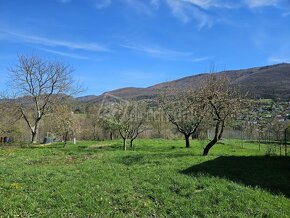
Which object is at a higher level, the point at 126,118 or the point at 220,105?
the point at 220,105

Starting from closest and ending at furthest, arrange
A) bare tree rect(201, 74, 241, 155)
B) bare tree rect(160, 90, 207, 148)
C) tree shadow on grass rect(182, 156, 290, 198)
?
tree shadow on grass rect(182, 156, 290, 198)
bare tree rect(201, 74, 241, 155)
bare tree rect(160, 90, 207, 148)

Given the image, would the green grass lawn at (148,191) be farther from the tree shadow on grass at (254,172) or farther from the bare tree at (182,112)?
the bare tree at (182,112)

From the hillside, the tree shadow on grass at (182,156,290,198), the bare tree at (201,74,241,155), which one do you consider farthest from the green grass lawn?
the hillside

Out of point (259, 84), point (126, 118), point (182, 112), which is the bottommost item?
point (126, 118)

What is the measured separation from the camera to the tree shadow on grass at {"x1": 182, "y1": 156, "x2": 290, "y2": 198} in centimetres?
1251

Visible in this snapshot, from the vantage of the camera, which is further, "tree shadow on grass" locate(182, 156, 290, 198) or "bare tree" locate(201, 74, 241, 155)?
"bare tree" locate(201, 74, 241, 155)

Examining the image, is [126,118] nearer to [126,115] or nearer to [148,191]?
[126,115]

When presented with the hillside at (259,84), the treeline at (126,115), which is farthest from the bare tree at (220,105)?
the hillside at (259,84)

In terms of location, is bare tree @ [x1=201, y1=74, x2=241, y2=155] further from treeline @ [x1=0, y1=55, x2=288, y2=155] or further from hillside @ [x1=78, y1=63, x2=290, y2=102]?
hillside @ [x1=78, y1=63, x2=290, y2=102]

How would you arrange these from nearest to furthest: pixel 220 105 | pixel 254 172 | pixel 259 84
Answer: pixel 254 172, pixel 220 105, pixel 259 84

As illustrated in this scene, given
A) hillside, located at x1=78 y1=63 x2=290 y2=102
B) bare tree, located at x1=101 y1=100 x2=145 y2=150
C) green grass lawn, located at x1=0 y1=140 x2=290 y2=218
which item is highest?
hillside, located at x1=78 y1=63 x2=290 y2=102

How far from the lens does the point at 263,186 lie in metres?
12.2

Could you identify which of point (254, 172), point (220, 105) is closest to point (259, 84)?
point (220, 105)

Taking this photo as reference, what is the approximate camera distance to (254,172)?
14586mm
